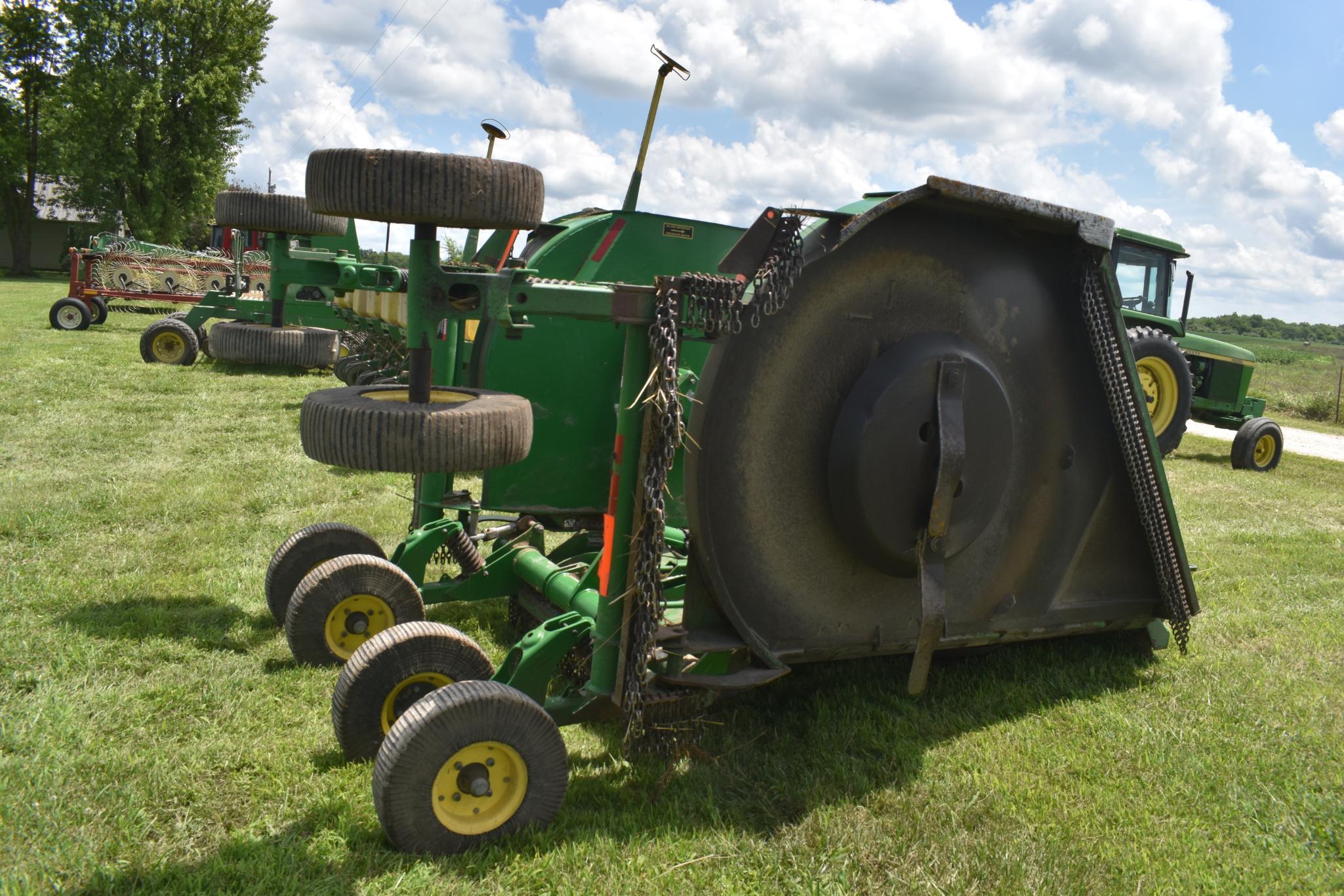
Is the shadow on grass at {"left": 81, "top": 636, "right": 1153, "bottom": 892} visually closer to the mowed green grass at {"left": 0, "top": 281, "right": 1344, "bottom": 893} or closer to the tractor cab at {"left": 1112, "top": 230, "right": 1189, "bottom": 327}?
the mowed green grass at {"left": 0, "top": 281, "right": 1344, "bottom": 893}

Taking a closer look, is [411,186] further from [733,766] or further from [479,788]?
[733,766]

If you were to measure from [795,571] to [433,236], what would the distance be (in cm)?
167

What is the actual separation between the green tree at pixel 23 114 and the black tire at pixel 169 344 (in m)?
33.7

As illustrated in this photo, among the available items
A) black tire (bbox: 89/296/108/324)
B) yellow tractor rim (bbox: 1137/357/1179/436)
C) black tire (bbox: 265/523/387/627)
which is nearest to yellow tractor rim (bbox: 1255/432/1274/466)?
yellow tractor rim (bbox: 1137/357/1179/436)

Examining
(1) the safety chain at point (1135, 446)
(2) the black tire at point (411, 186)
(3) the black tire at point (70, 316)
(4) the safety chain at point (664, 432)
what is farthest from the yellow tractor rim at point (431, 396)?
(3) the black tire at point (70, 316)

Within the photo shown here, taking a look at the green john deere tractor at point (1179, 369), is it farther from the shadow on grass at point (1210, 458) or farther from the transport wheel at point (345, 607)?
the transport wheel at point (345, 607)

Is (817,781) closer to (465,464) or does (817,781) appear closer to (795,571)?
(795,571)

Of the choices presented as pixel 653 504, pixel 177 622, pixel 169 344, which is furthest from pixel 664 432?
pixel 169 344

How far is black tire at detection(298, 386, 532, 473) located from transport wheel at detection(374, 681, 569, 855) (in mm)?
673

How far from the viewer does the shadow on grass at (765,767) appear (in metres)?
2.73

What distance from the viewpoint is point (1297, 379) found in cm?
3306

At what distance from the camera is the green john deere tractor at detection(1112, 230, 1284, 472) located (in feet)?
38.6

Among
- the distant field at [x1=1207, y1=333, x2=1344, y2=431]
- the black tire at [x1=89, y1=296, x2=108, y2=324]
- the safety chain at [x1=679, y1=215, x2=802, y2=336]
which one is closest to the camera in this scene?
the safety chain at [x1=679, y1=215, x2=802, y2=336]

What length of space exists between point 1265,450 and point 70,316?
19.2 metres
